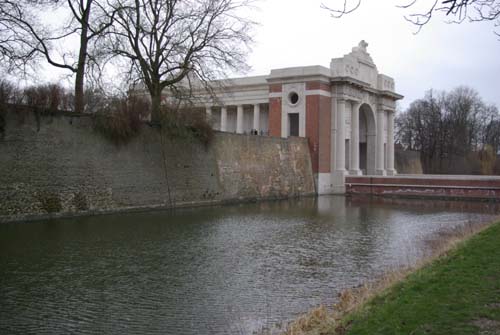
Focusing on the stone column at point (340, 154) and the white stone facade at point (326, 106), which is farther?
the stone column at point (340, 154)

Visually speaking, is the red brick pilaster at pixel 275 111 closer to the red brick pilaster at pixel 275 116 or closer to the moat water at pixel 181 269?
the red brick pilaster at pixel 275 116

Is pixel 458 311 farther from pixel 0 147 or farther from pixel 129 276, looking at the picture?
pixel 0 147

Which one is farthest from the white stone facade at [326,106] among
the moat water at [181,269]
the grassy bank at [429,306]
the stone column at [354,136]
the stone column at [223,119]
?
the grassy bank at [429,306]

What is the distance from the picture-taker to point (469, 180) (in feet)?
113

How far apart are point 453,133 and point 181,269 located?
2272 inches

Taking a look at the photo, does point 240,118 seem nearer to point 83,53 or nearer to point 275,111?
point 275,111

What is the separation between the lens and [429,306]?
239 inches

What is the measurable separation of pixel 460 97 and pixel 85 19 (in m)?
53.8

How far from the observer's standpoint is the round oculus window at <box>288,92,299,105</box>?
133 feet

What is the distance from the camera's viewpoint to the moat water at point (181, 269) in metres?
7.56

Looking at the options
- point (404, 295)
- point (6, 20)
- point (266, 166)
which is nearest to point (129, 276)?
point (404, 295)

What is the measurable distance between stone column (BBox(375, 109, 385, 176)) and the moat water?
2825 centimetres

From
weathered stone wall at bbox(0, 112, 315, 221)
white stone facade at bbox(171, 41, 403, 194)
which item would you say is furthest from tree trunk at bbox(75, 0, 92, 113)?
white stone facade at bbox(171, 41, 403, 194)

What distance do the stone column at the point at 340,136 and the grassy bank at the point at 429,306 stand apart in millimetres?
31424
